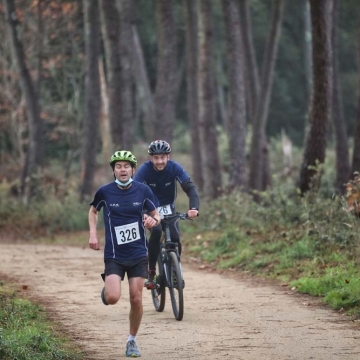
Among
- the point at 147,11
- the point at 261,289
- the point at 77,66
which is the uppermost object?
the point at 147,11

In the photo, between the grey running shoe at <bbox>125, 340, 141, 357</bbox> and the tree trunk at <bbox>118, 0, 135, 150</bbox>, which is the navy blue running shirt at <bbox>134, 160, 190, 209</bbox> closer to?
the grey running shoe at <bbox>125, 340, 141, 357</bbox>

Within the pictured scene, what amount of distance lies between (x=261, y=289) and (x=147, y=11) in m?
41.7

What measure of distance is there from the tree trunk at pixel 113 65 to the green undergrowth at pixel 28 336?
15.3m

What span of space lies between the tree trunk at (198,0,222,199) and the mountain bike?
612 inches

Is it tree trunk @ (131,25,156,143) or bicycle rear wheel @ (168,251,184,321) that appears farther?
tree trunk @ (131,25,156,143)

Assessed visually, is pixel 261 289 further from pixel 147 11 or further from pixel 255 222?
pixel 147 11

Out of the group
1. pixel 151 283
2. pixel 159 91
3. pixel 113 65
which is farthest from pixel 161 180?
pixel 159 91

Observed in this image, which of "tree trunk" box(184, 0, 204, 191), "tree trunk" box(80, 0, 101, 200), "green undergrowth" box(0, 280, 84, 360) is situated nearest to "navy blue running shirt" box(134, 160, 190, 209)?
"green undergrowth" box(0, 280, 84, 360)

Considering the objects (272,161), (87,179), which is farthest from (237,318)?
(272,161)

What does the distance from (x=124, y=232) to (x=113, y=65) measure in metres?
18.4

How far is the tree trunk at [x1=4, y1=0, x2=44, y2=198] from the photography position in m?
31.1

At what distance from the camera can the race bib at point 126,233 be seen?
10.3 metres

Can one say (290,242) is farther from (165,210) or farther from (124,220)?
(124,220)

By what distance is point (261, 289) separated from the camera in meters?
15.2
